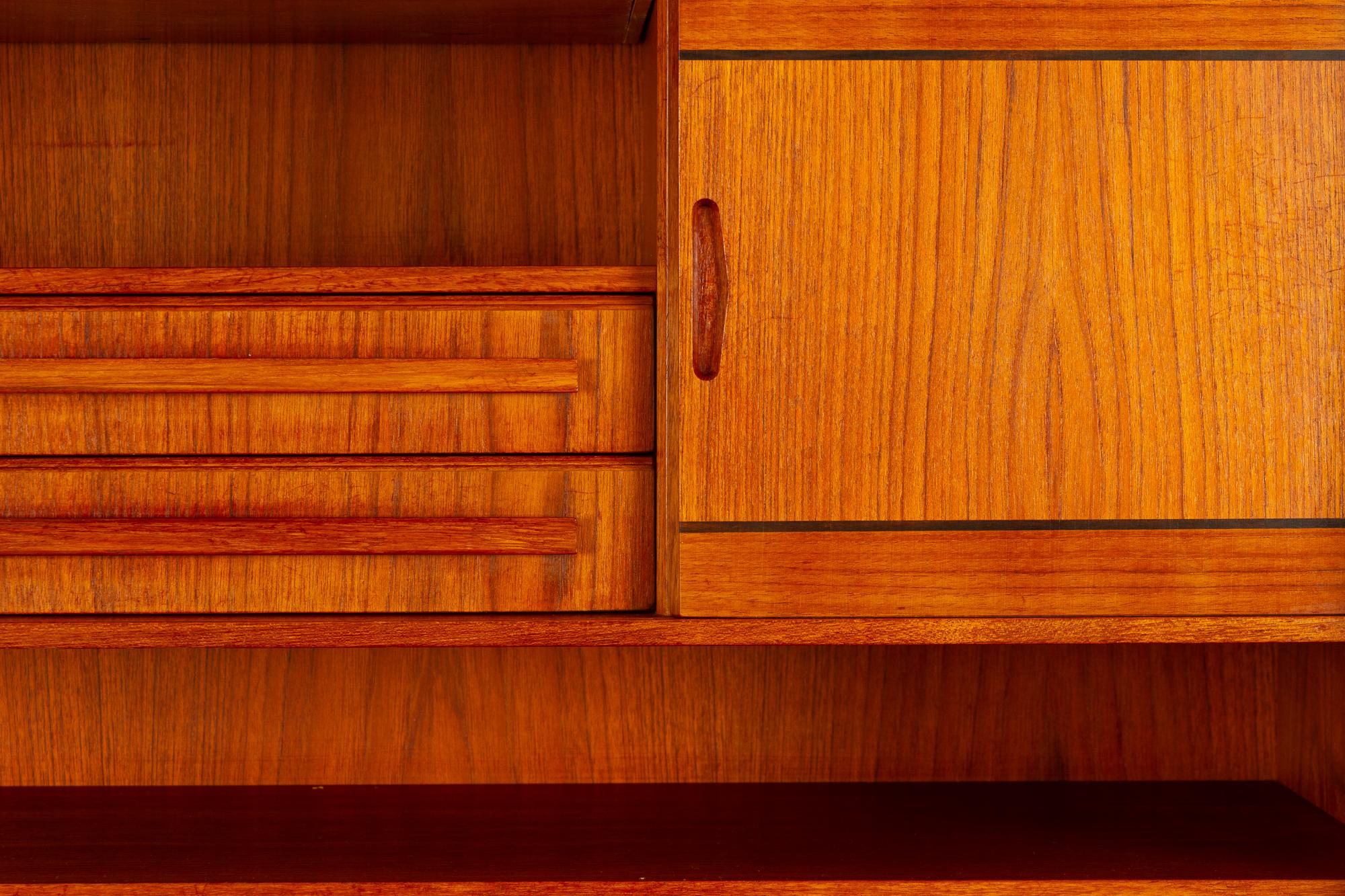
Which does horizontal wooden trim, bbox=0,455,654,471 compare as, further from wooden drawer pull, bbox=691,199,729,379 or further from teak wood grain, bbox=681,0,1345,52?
teak wood grain, bbox=681,0,1345,52

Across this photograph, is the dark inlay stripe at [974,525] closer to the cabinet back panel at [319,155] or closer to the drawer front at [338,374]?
the drawer front at [338,374]

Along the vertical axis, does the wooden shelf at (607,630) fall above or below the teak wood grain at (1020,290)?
below

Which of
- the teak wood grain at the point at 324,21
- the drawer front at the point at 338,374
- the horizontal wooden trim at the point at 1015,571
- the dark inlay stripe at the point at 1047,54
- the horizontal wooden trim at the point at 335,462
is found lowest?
the horizontal wooden trim at the point at 1015,571

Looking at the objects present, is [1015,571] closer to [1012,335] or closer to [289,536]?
[1012,335]

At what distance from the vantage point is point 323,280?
0.93m

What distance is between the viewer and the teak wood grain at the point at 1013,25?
0.88 metres

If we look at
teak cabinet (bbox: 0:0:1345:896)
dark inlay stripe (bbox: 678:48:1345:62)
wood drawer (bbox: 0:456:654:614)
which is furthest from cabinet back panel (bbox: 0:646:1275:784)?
dark inlay stripe (bbox: 678:48:1345:62)

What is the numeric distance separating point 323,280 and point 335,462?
0.14 meters

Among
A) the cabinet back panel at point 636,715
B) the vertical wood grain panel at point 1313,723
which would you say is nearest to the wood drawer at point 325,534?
the cabinet back panel at point 636,715

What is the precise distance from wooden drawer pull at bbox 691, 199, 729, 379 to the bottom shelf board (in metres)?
0.39

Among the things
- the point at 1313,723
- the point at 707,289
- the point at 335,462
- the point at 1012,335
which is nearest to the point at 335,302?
the point at 335,462

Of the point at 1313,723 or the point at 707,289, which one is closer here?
the point at 707,289

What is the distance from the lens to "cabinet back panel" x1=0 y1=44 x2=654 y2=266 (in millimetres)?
1165

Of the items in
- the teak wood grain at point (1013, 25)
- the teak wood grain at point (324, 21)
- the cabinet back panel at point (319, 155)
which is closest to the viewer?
the teak wood grain at point (1013, 25)
